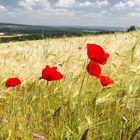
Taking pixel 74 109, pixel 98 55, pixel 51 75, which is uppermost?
pixel 98 55

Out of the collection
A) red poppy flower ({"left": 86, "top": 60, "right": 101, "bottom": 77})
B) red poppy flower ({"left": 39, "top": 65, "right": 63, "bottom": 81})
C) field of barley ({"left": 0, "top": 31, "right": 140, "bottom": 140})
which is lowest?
field of barley ({"left": 0, "top": 31, "right": 140, "bottom": 140})

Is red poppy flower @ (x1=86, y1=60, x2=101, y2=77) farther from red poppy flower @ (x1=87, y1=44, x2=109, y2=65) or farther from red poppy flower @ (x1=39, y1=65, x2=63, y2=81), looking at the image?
red poppy flower @ (x1=39, y1=65, x2=63, y2=81)

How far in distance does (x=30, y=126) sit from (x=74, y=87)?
47cm

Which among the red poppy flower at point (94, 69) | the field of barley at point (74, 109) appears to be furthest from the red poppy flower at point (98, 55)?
the field of barley at point (74, 109)

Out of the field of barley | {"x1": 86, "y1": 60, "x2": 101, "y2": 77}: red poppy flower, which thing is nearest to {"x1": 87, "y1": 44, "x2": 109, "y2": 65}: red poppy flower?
{"x1": 86, "y1": 60, "x2": 101, "y2": 77}: red poppy flower

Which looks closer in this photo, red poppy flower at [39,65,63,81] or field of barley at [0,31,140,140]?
field of barley at [0,31,140,140]

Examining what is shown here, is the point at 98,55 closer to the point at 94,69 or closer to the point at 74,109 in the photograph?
the point at 94,69

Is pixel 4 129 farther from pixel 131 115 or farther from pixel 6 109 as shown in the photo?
pixel 131 115

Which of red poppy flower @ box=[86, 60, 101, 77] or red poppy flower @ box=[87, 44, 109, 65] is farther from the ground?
red poppy flower @ box=[87, 44, 109, 65]

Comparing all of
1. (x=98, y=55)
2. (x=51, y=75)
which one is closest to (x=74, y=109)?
(x=51, y=75)

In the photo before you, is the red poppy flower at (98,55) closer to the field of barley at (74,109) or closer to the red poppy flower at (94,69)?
the red poppy flower at (94,69)

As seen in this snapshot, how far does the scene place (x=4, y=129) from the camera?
1.98m

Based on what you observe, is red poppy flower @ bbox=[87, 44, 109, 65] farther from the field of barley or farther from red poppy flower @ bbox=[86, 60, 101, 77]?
the field of barley

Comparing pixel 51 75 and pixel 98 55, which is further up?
pixel 98 55
